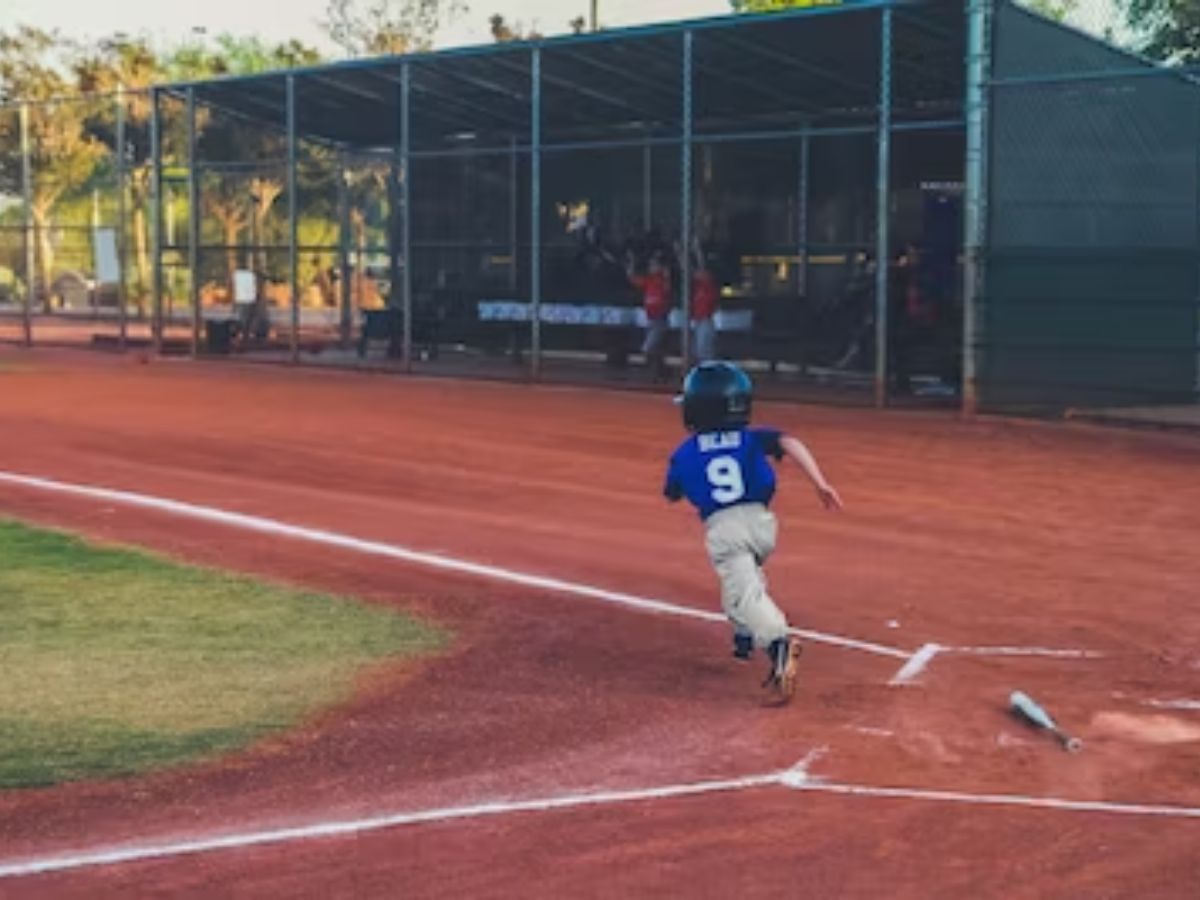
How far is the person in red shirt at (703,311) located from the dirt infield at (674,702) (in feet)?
24.0

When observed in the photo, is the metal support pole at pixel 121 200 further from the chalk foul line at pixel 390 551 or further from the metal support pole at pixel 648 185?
the chalk foul line at pixel 390 551

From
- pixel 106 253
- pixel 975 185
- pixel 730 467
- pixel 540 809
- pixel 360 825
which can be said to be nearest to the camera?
pixel 360 825

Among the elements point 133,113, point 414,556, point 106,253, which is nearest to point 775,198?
point 106,253

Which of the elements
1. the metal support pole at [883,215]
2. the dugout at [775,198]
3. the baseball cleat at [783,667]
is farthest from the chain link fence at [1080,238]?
the baseball cleat at [783,667]

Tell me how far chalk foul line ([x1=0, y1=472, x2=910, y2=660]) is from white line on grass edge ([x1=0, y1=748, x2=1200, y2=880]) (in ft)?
6.60

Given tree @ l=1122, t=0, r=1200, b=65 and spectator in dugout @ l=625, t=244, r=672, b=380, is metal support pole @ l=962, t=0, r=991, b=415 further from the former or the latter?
spectator in dugout @ l=625, t=244, r=672, b=380

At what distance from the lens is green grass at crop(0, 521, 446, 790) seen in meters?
6.16

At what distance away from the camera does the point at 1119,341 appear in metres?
18.2

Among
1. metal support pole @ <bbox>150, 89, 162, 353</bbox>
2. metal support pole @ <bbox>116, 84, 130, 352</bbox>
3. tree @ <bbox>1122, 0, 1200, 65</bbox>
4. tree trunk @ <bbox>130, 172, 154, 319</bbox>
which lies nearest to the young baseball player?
tree @ <bbox>1122, 0, 1200, 65</bbox>

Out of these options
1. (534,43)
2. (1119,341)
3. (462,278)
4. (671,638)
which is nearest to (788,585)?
(671,638)

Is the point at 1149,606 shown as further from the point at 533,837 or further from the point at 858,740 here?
the point at 533,837

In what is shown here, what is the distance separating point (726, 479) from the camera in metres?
7.02

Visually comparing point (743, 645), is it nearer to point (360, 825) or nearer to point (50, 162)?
point (360, 825)

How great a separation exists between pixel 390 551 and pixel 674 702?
378cm
